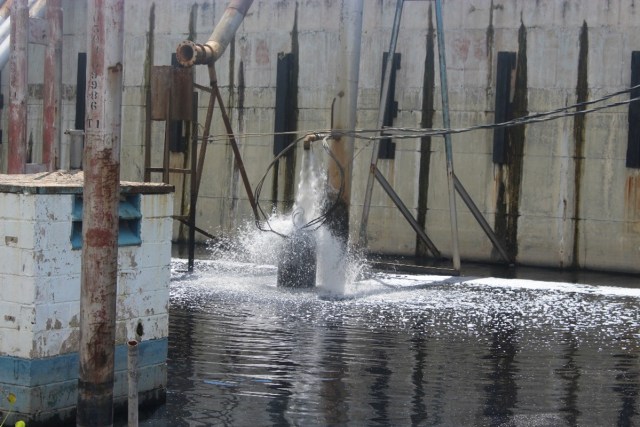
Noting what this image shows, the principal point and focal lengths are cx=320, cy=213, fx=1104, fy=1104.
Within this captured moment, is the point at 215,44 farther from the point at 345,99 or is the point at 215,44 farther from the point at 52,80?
the point at 345,99

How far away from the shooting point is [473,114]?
70.6ft

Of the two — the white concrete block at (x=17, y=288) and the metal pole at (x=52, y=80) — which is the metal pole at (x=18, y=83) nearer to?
the metal pole at (x=52, y=80)

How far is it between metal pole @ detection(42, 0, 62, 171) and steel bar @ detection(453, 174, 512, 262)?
7.02m

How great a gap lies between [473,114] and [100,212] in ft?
50.4

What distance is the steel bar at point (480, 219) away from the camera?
62.6ft

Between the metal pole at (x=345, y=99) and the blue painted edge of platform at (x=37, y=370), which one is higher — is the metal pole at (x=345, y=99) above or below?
above

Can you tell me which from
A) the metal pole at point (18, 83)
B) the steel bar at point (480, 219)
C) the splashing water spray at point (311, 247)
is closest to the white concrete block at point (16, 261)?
the splashing water spray at point (311, 247)

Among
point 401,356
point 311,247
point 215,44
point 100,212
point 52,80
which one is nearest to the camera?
point 100,212

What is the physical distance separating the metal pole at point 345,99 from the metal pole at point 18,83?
5.60 metres

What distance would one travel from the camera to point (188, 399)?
8977mm

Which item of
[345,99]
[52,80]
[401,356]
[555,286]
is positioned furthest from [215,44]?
[401,356]

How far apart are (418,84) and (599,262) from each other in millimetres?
5088

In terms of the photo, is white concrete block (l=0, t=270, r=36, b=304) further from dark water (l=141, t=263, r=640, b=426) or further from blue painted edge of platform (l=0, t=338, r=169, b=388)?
dark water (l=141, t=263, r=640, b=426)

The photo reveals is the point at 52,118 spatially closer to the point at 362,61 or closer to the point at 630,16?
the point at 362,61
